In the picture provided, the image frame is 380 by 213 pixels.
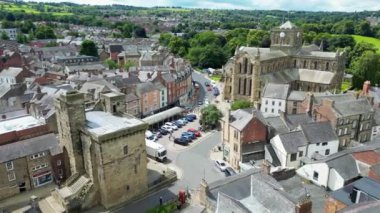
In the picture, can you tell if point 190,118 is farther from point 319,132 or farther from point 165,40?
point 165,40

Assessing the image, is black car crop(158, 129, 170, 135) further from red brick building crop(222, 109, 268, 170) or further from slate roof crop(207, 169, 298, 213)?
slate roof crop(207, 169, 298, 213)

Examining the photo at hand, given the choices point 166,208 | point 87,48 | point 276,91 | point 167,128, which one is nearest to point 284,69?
point 276,91

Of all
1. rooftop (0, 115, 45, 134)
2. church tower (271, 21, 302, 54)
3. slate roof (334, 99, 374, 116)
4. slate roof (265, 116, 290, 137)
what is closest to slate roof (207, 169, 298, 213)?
slate roof (265, 116, 290, 137)

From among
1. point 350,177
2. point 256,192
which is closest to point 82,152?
point 256,192

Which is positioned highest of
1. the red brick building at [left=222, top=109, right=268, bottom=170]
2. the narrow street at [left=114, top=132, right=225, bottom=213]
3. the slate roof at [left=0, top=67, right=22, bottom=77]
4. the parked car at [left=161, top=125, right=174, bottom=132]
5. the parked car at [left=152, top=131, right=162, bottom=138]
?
the slate roof at [left=0, top=67, right=22, bottom=77]

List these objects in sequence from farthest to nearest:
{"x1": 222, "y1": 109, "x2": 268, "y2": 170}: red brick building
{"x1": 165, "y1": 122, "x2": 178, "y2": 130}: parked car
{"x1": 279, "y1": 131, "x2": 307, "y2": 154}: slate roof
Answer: {"x1": 165, "y1": 122, "x2": 178, "y2": 130}: parked car
{"x1": 222, "y1": 109, "x2": 268, "y2": 170}: red brick building
{"x1": 279, "y1": 131, "x2": 307, "y2": 154}: slate roof

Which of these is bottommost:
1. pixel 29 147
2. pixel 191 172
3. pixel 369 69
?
pixel 191 172

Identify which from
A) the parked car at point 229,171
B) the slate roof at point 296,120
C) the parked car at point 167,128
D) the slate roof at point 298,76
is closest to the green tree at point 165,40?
the slate roof at point 298,76
